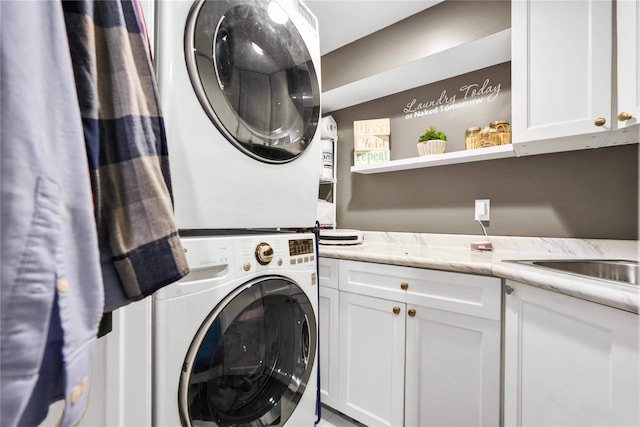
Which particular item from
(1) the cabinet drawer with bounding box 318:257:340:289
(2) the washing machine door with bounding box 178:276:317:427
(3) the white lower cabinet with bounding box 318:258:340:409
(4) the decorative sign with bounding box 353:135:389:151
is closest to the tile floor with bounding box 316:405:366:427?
(3) the white lower cabinet with bounding box 318:258:340:409

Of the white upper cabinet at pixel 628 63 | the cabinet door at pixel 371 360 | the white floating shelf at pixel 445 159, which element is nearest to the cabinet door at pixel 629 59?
the white upper cabinet at pixel 628 63

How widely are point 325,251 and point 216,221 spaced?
0.75 m

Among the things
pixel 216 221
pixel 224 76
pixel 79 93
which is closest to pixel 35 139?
pixel 79 93

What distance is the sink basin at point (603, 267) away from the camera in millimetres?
1076

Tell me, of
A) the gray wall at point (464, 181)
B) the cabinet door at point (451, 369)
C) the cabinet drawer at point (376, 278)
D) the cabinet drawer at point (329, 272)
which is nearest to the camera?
the cabinet door at point (451, 369)

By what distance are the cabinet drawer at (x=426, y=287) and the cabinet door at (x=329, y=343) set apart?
116 mm

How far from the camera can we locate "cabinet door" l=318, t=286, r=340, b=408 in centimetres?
141

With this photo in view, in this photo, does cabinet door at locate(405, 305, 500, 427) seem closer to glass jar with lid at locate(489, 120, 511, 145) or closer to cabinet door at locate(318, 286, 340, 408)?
cabinet door at locate(318, 286, 340, 408)

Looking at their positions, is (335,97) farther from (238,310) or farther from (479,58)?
(238,310)

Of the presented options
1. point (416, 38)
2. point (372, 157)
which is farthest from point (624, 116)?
point (372, 157)

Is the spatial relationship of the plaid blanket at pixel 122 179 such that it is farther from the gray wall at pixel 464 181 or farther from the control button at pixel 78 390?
→ the gray wall at pixel 464 181

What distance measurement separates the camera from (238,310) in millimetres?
832

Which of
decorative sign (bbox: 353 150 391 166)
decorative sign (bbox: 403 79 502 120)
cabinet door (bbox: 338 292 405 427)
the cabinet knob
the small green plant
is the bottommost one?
cabinet door (bbox: 338 292 405 427)

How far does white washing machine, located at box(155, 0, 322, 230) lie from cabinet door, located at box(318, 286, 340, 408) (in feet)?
1.76
